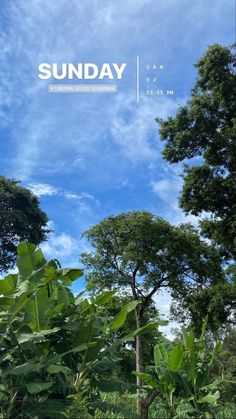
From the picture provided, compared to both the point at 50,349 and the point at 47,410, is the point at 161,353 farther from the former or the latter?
the point at 47,410

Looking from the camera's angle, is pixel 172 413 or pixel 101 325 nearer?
pixel 101 325

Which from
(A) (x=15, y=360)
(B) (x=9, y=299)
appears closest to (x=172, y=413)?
(A) (x=15, y=360)

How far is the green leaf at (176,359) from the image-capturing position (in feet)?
16.4

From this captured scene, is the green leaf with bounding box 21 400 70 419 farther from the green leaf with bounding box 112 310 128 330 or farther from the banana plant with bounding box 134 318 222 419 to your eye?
the banana plant with bounding box 134 318 222 419

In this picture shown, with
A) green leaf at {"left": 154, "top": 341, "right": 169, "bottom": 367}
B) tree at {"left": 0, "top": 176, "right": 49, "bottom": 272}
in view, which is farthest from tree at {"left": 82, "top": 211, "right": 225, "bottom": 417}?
green leaf at {"left": 154, "top": 341, "right": 169, "bottom": 367}

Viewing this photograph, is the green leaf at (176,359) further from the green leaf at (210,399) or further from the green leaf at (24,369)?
the green leaf at (24,369)

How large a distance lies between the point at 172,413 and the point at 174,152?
1510cm

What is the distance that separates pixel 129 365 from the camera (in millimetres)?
31453

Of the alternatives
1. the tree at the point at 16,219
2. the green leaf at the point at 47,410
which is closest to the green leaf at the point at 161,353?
the green leaf at the point at 47,410

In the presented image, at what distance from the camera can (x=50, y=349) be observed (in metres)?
4.36

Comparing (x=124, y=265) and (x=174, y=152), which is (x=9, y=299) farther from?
(x=124, y=265)

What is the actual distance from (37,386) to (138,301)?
1346mm

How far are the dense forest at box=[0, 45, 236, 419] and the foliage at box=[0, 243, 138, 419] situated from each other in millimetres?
11

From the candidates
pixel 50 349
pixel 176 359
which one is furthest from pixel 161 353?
pixel 50 349
